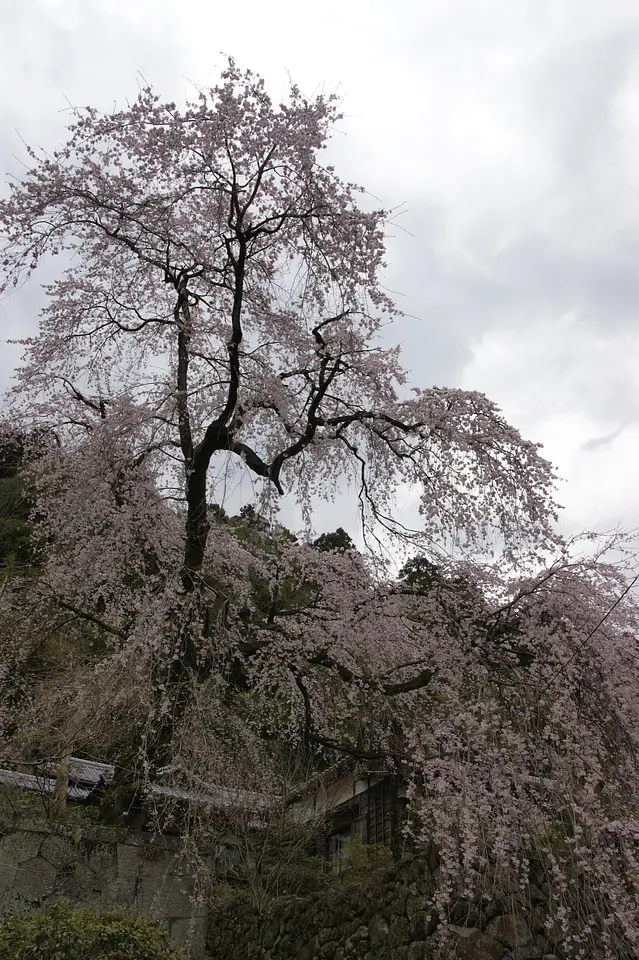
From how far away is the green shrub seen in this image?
12.3 feet

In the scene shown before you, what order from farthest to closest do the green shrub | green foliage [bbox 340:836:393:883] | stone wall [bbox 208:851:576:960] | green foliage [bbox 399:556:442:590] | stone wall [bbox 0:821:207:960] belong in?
green foliage [bbox 340:836:393:883]
green foliage [bbox 399:556:442:590]
stone wall [bbox 0:821:207:960]
stone wall [bbox 208:851:576:960]
the green shrub

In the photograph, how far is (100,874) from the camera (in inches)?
262

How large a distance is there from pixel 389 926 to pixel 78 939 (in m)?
2.58

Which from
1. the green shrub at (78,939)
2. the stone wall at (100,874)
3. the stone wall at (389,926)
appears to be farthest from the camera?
the stone wall at (100,874)

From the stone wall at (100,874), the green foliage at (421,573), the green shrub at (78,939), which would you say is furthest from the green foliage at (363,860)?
the green shrub at (78,939)

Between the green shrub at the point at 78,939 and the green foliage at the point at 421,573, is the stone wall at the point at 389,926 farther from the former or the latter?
the green foliage at the point at 421,573

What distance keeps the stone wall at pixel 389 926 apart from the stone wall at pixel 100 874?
70 centimetres

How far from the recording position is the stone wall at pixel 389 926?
433 centimetres

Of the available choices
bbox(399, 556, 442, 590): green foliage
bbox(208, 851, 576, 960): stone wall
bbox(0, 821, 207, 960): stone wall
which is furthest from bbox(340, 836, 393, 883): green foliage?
bbox(399, 556, 442, 590): green foliage

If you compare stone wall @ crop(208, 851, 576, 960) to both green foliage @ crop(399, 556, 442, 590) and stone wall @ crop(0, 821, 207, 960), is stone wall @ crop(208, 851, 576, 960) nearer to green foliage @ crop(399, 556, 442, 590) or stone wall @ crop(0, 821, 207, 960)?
stone wall @ crop(0, 821, 207, 960)

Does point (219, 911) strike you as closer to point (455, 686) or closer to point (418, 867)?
point (418, 867)

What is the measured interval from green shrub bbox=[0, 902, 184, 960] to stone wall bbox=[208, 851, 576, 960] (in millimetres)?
1813

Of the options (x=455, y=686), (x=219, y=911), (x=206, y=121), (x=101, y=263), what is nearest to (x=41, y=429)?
(x=101, y=263)

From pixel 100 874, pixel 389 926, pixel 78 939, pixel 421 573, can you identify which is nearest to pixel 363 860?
pixel 389 926
